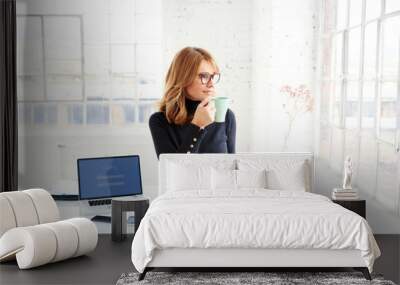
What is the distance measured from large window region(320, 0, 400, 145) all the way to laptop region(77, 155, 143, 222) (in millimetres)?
2159

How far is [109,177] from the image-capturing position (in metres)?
7.95

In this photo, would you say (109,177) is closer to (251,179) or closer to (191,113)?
(191,113)

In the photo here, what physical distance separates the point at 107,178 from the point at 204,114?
4.03ft

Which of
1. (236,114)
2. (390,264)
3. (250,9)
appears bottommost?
(390,264)

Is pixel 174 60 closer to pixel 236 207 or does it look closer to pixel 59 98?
pixel 59 98

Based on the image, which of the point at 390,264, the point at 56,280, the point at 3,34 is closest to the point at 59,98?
the point at 3,34

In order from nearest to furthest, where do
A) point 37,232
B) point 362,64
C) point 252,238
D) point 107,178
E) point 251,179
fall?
point 252,238
point 37,232
point 251,179
point 362,64
point 107,178

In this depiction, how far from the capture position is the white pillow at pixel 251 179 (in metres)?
7.09

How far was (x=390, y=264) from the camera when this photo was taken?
6.40 meters

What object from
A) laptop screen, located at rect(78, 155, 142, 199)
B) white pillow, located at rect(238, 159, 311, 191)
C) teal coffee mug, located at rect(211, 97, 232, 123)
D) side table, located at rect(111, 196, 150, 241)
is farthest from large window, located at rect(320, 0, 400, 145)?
side table, located at rect(111, 196, 150, 241)

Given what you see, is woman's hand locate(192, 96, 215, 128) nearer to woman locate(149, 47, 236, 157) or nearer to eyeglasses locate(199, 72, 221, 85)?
woman locate(149, 47, 236, 157)

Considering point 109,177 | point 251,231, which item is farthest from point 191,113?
point 251,231

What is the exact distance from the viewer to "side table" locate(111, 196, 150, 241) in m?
7.29

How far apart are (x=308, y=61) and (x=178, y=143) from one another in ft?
5.41
